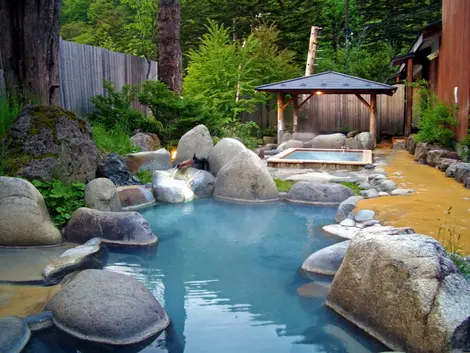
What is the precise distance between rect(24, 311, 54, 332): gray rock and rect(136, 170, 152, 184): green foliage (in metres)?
5.10

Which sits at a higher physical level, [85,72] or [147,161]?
[85,72]

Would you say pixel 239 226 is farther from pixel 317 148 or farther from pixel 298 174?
pixel 317 148

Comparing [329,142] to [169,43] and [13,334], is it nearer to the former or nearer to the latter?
[169,43]

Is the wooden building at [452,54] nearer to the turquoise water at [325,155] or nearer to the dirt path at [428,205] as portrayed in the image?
the dirt path at [428,205]

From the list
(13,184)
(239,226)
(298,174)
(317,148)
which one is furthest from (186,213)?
(317,148)

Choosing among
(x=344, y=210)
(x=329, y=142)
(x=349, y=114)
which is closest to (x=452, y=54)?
(x=329, y=142)

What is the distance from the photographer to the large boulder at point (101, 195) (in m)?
6.24

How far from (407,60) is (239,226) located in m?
11.3

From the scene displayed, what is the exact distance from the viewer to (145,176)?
29.1 ft

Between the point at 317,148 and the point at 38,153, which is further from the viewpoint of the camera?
the point at 317,148

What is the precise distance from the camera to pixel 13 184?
5.43m

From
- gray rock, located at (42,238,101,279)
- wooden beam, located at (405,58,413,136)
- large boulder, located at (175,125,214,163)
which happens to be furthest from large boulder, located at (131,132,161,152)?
wooden beam, located at (405,58,413,136)

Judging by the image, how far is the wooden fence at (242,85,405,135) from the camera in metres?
18.9

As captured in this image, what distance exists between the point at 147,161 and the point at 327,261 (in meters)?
5.07
